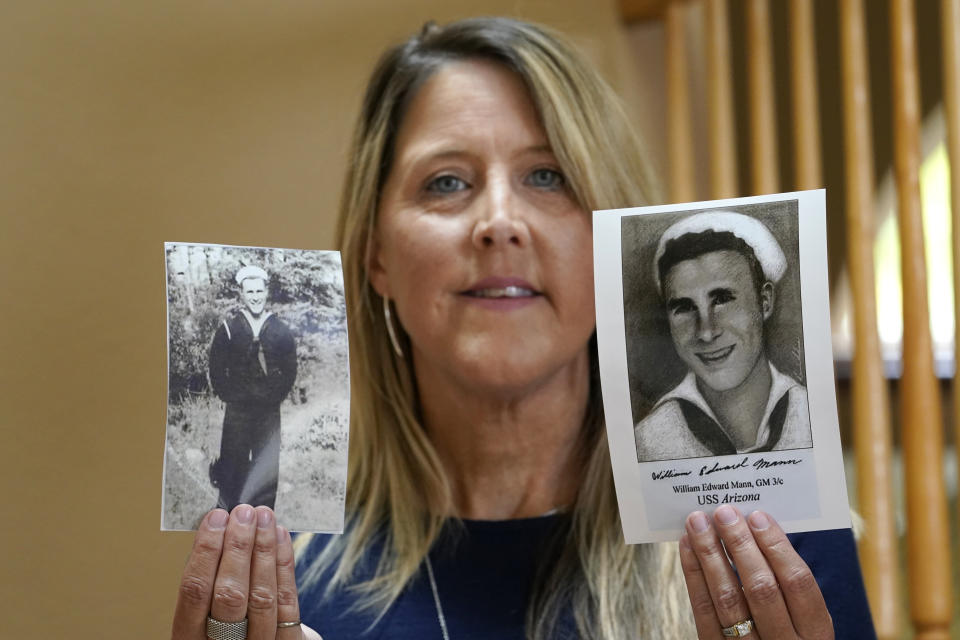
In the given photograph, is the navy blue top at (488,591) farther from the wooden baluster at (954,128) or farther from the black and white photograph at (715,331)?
the wooden baluster at (954,128)

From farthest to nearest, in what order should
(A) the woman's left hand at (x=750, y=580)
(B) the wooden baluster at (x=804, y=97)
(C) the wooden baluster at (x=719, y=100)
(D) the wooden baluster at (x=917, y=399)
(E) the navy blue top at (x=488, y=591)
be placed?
(C) the wooden baluster at (x=719, y=100) < (B) the wooden baluster at (x=804, y=97) < (D) the wooden baluster at (x=917, y=399) < (E) the navy blue top at (x=488, y=591) < (A) the woman's left hand at (x=750, y=580)

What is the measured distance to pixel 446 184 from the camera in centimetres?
128

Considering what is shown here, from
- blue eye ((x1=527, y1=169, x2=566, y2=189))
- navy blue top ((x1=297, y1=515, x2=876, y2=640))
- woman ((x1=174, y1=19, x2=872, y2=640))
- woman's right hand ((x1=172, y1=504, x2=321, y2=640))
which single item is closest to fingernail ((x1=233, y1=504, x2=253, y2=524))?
woman's right hand ((x1=172, y1=504, x2=321, y2=640))

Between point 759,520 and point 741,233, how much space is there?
28 centimetres

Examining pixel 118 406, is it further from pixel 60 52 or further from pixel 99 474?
pixel 60 52

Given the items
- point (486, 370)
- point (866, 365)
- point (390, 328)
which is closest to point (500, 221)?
point (486, 370)

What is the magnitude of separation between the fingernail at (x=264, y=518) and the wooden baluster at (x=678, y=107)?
1290 millimetres

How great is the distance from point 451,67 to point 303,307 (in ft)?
1.62

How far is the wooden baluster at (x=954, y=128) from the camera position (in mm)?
1661

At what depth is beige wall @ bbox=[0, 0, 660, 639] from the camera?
1235 millimetres

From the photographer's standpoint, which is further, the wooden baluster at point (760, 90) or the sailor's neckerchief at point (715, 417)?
the wooden baluster at point (760, 90)

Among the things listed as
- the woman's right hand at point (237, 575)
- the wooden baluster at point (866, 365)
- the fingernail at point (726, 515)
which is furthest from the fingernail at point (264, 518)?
A: the wooden baluster at point (866, 365)

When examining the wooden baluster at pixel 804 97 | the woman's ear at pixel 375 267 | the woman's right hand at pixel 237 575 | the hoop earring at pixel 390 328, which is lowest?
the woman's right hand at pixel 237 575

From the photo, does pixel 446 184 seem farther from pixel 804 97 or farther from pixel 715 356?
pixel 804 97
